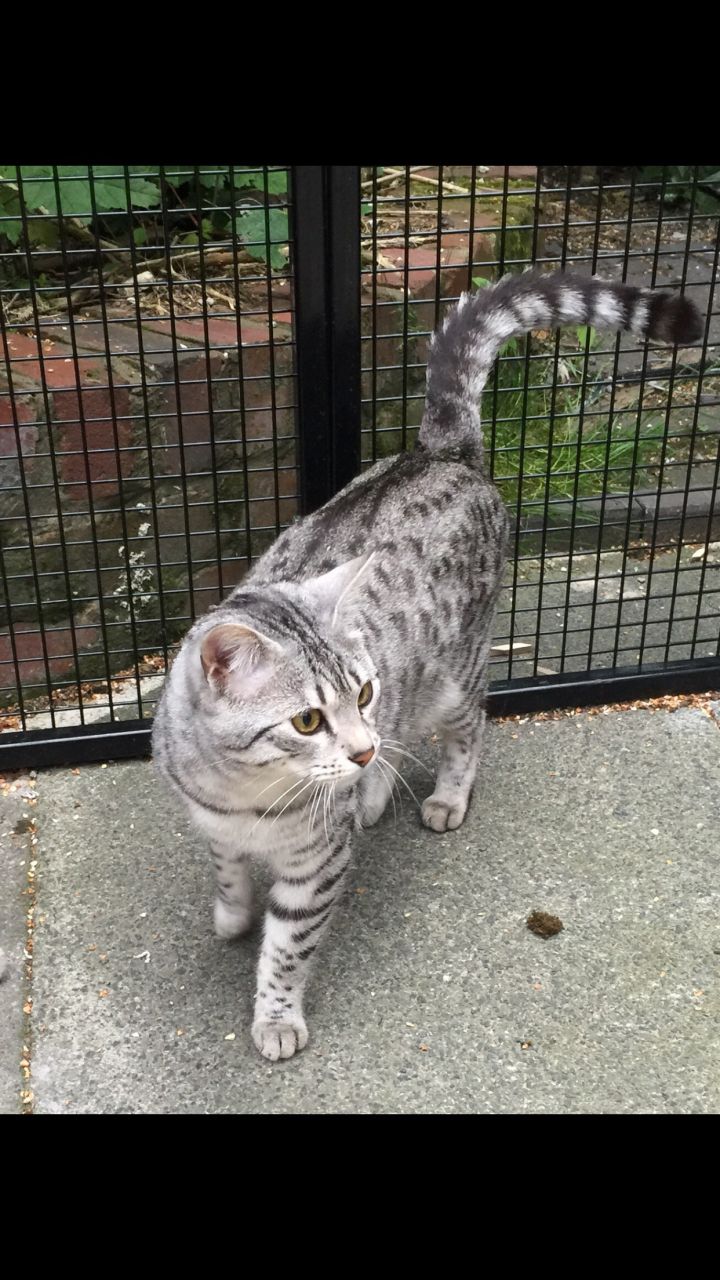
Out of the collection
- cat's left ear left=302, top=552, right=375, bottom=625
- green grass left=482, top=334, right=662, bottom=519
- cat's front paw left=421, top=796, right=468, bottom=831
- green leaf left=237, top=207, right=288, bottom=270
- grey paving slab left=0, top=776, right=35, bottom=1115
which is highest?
green leaf left=237, top=207, right=288, bottom=270

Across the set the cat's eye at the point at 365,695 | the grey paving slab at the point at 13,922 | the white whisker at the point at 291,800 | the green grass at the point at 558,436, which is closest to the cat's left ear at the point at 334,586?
the cat's eye at the point at 365,695

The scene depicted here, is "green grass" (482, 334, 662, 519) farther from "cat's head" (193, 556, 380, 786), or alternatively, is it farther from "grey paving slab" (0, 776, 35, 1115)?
"cat's head" (193, 556, 380, 786)

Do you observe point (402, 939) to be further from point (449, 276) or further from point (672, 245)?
point (672, 245)

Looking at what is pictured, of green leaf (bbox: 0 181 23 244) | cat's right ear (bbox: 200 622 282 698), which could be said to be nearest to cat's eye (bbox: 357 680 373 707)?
cat's right ear (bbox: 200 622 282 698)

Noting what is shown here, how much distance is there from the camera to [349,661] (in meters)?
2.73

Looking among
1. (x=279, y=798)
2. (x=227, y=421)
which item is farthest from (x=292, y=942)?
(x=227, y=421)

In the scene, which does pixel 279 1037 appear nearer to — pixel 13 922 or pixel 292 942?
pixel 292 942

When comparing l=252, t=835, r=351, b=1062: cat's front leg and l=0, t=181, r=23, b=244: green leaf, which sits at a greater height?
l=0, t=181, r=23, b=244: green leaf

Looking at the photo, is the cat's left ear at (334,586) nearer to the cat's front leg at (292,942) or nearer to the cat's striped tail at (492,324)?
the cat's front leg at (292,942)

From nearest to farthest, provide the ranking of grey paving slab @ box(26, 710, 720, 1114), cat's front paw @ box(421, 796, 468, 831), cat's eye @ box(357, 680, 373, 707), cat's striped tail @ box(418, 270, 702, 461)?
cat's eye @ box(357, 680, 373, 707), grey paving slab @ box(26, 710, 720, 1114), cat's striped tail @ box(418, 270, 702, 461), cat's front paw @ box(421, 796, 468, 831)

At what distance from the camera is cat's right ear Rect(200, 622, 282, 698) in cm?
251

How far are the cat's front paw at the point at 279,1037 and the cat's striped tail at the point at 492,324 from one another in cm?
150

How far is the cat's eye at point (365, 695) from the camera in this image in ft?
9.06

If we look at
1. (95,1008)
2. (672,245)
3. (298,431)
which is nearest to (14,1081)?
(95,1008)
